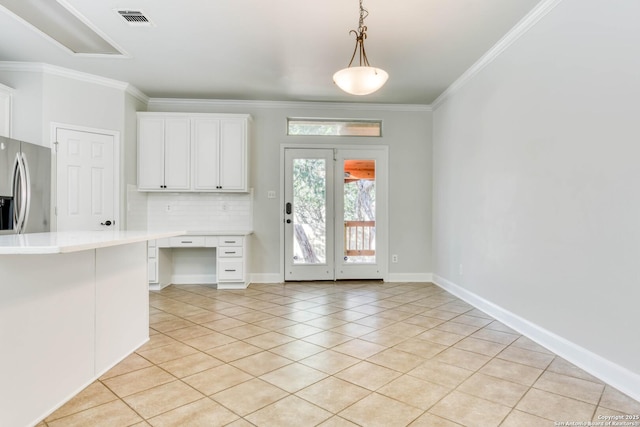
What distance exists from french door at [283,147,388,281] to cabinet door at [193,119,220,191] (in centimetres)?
104

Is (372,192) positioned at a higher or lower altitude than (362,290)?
higher

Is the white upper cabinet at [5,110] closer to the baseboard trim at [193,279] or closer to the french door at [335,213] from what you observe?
the baseboard trim at [193,279]

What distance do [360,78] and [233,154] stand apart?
2.78 m

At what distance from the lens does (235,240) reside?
4824 mm

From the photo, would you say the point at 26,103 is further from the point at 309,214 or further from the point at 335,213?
the point at 335,213

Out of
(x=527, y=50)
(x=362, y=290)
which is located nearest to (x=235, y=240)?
(x=362, y=290)

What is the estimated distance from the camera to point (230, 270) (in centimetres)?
484

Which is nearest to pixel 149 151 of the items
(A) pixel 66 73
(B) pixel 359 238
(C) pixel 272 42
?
(A) pixel 66 73

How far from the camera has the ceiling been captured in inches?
113

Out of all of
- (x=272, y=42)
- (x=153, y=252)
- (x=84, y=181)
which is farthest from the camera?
(x=153, y=252)

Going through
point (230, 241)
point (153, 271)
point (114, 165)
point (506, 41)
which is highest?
point (506, 41)

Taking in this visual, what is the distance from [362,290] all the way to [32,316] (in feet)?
12.2

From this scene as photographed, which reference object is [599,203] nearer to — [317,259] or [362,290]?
[362,290]

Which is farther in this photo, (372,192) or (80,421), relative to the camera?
Result: (372,192)
